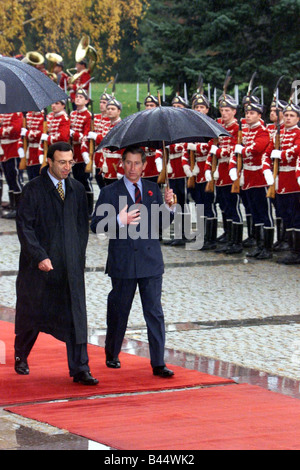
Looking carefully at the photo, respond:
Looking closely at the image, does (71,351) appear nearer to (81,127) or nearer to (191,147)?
(191,147)

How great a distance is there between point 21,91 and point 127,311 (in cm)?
182

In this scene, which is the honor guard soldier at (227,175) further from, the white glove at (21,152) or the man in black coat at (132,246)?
the man in black coat at (132,246)

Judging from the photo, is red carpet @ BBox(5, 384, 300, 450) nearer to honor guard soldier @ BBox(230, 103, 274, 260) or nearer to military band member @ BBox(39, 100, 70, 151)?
honor guard soldier @ BBox(230, 103, 274, 260)

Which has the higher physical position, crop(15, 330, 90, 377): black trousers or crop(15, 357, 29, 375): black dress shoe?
crop(15, 330, 90, 377): black trousers

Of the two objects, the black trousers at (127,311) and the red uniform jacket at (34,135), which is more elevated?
the red uniform jacket at (34,135)

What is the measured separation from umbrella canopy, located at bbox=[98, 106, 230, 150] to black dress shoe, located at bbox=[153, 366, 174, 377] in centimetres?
166

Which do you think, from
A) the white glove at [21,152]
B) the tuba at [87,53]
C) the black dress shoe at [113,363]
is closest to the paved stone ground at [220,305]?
the black dress shoe at [113,363]

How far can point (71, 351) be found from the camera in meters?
8.35

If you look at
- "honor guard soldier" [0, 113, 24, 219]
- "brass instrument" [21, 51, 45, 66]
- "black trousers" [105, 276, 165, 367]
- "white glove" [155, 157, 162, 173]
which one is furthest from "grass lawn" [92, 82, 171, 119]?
"black trousers" [105, 276, 165, 367]

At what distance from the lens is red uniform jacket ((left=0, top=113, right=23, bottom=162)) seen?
18078 millimetres

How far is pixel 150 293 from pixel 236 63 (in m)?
12.8

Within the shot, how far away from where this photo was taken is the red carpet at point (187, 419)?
21.6ft

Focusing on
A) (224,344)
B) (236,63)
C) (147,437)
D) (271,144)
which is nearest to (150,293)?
(224,344)

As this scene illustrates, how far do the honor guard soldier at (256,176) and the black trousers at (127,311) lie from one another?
595cm
